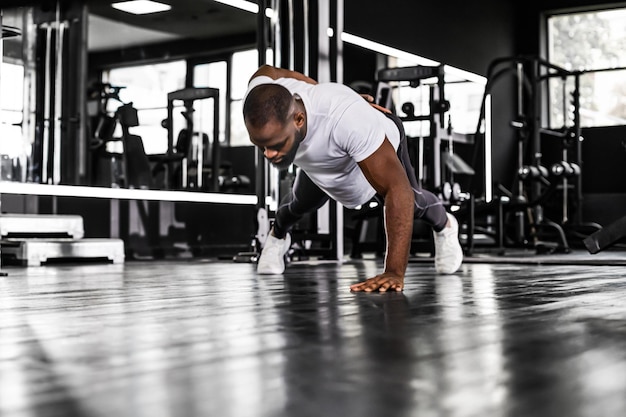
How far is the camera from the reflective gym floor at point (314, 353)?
884 mm

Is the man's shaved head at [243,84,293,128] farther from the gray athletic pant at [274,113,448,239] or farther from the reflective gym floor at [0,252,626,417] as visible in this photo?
the gray athletic pant at [274,113,448,239]

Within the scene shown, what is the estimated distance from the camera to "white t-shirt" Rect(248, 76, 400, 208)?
2436mm

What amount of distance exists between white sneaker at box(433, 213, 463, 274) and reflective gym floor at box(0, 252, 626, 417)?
0.83 meters

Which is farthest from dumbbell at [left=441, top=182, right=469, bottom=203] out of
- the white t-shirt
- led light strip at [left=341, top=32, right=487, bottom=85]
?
the white t-shirt

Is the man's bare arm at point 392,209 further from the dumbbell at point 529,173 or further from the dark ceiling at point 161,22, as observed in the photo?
the dumbbell at point 529,173

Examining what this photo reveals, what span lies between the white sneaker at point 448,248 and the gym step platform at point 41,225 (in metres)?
2.57

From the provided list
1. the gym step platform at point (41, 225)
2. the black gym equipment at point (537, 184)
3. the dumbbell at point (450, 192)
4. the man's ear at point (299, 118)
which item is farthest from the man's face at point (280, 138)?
the black gym equipment at point (537, 184)

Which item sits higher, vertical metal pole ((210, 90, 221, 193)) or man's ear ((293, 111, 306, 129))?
vertical metal pole ((210, 90, 221, 193))

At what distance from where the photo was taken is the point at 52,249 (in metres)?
4.80

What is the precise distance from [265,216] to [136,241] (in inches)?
72.9

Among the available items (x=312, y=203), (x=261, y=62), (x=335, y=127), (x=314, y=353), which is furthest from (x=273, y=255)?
(x=314, y=353)

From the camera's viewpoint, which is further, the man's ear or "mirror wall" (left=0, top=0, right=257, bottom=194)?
"mirror wall" (left=0, top=0, right=257, bottom=194)

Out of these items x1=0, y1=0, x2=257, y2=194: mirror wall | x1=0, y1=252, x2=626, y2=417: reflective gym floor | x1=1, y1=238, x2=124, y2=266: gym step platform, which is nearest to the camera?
x1=0, y1=252, x2=626, y2=417: reflective gym floor

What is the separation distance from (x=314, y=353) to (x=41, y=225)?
4065mm
